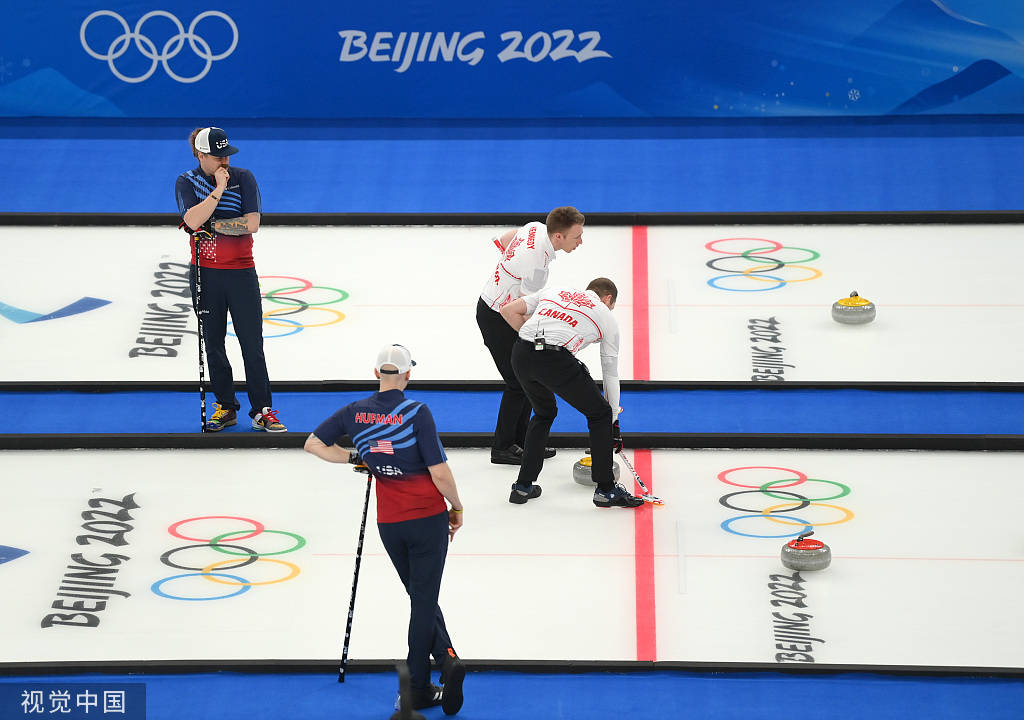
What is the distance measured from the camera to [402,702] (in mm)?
4957

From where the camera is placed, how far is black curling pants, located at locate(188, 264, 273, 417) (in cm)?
851

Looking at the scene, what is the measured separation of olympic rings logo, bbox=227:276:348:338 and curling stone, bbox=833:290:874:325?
133 inches

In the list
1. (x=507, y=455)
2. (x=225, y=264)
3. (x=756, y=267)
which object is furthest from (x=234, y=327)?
(x=756, y=267)

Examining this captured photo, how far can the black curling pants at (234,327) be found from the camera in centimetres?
851

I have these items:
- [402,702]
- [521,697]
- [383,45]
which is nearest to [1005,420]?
[521,697]

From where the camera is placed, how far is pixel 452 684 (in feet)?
20.0

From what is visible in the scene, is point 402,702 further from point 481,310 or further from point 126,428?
point 126,428

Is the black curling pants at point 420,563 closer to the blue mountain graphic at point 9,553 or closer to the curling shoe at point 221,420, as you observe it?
the blue mountain graphic at point 9,553

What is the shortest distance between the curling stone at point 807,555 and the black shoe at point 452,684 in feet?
6.24

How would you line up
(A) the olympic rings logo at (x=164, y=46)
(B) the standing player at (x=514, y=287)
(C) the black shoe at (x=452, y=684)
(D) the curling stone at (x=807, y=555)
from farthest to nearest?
(A) the olympic rings logo at (x=164, y=46), (B) the standing player at (x=514, y=287), (D) the curling stone at (x=807, y=555), (C) the black shoe at (x=452, y=684)

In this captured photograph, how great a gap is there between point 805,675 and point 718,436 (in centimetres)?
240

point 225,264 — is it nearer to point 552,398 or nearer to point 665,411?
point 552,398

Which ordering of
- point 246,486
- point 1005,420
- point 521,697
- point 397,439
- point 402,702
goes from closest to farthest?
point 402,702, point 397,439, point 521,697, point 246,486, point 1005,420

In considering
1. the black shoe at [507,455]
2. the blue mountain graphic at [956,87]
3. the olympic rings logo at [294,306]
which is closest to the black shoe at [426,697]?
the black shoe at [507,455]
